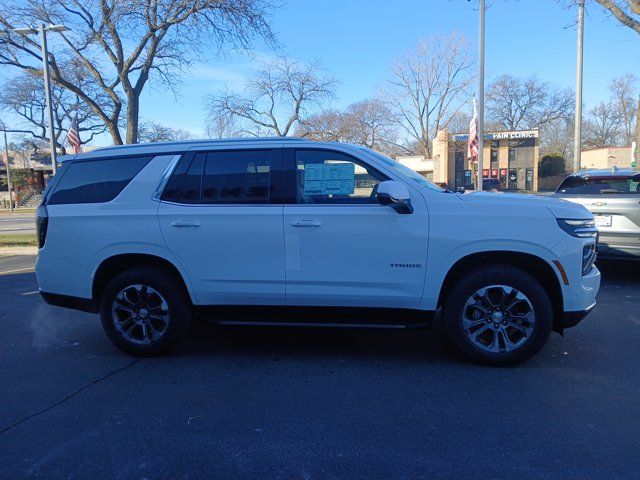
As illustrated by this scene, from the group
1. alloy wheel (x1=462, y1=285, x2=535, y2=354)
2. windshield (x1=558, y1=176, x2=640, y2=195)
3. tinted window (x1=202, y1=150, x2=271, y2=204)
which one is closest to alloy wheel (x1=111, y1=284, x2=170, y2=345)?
tinted window (x1=202, y1=150, x2=271, y2=204)

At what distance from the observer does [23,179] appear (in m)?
58.9

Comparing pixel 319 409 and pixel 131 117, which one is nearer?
pixel 319 409

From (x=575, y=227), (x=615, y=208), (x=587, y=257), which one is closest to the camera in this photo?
(x=575, y=227)

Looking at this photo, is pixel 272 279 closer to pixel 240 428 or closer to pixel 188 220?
pixel 188 220

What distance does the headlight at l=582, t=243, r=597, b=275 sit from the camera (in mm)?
3982

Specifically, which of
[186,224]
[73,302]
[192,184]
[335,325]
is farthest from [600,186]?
[73,302]

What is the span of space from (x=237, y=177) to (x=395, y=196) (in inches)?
58.7

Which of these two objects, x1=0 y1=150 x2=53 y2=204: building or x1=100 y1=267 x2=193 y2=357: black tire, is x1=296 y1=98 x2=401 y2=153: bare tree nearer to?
x1=100 y1=267 x2=193 y2=357: black tire

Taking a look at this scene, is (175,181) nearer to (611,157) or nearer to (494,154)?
(494,154)

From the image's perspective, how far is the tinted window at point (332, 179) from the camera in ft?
13.8

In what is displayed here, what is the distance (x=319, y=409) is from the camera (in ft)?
11.5

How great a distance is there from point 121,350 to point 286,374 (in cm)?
175

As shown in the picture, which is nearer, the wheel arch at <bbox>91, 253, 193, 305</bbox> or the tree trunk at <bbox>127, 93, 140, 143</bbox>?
the wheel arch at <bbox>91, 253, 193, 305</bbox>

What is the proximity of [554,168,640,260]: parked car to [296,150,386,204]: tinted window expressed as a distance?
4508 millimetres
